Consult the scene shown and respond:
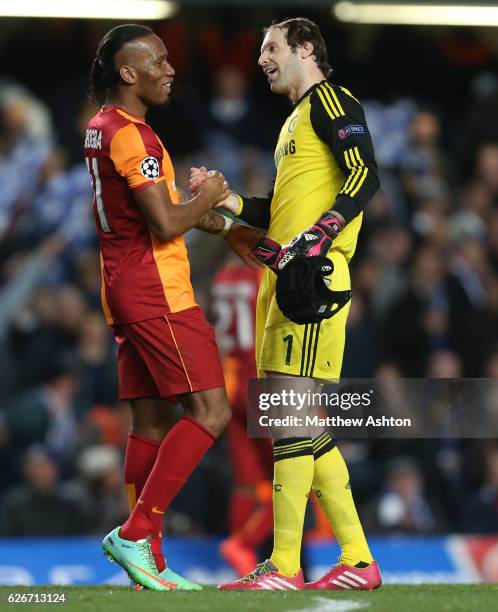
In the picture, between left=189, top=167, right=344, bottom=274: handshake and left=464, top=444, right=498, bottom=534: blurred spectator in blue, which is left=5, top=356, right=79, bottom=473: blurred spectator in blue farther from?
left=189, top=167, right=344, bottom=274: handshake

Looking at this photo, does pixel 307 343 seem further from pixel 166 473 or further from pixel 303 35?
pixel 303 35

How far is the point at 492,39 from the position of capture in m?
10.5

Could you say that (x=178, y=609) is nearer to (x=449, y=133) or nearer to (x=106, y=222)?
(x=106, y=222)

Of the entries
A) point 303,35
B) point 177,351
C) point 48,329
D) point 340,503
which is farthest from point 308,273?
point 48,329

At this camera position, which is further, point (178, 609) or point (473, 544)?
point (473, 544)

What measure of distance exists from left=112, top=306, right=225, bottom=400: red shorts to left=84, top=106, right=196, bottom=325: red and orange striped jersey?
38mm

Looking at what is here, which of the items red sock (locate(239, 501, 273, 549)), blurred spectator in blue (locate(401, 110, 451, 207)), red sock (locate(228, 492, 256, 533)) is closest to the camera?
red sock (locate(239, 501, 273, 549))

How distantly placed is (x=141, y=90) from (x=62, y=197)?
17.4ft

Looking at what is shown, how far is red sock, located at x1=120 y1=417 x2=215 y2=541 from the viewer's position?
4227mm

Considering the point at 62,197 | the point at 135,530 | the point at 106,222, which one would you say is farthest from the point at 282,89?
the point at 62,197

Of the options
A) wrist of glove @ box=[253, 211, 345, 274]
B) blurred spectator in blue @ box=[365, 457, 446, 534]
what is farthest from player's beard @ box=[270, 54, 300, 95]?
blurred spectator in blue @ box=[365, 457, 446, 534]

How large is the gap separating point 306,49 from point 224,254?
3959 mm

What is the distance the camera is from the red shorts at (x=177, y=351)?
4.24 meters

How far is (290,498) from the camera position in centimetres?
420
